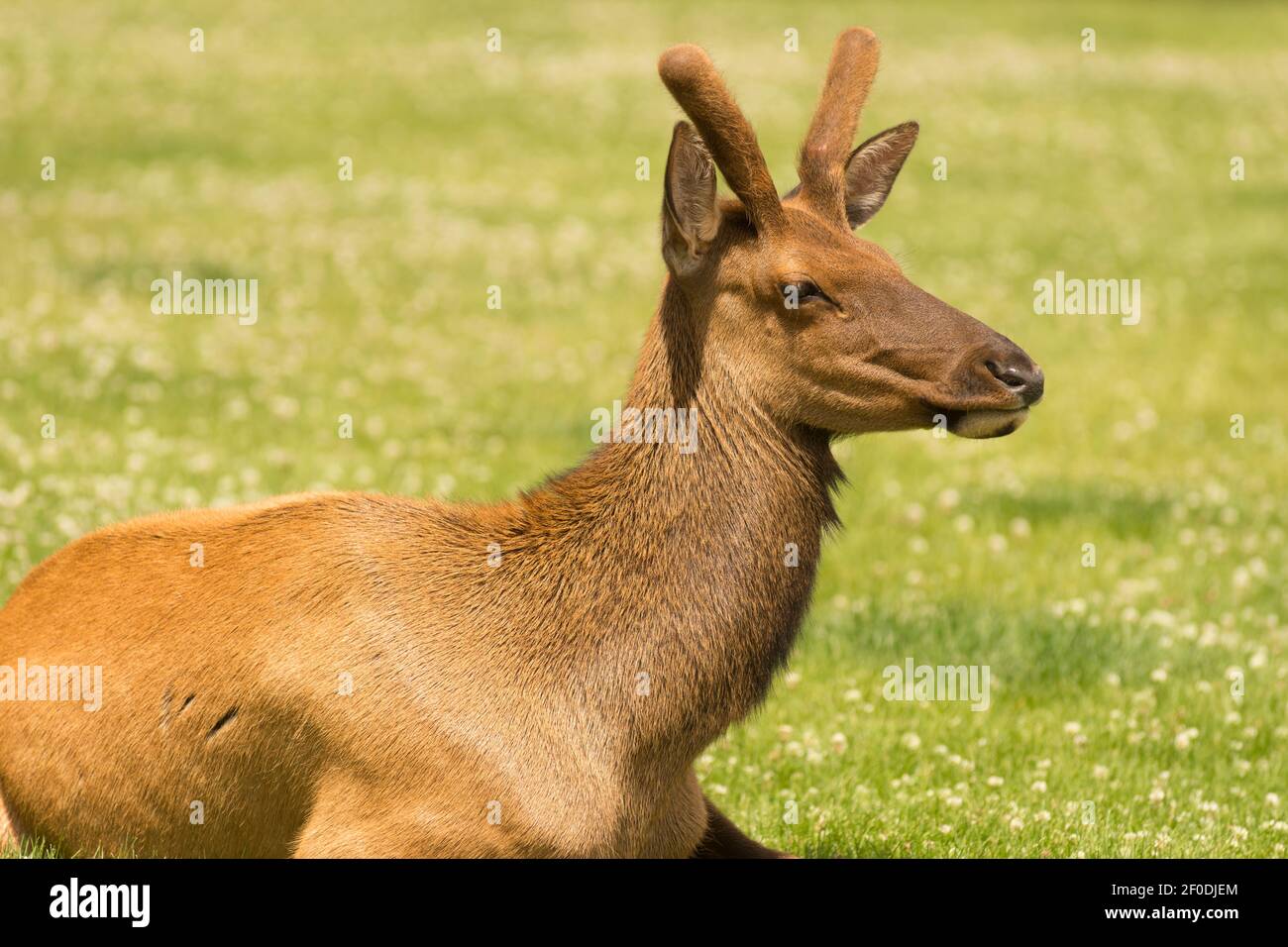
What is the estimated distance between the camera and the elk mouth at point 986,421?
5066mm

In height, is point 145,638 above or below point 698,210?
below

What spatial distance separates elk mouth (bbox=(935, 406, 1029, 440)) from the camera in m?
5.07

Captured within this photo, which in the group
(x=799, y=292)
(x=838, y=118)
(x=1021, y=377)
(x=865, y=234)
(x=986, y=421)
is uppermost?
(x=838, y=118)

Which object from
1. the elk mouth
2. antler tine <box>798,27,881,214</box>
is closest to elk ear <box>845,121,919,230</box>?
antler tine <box>798,27,881,214</box>

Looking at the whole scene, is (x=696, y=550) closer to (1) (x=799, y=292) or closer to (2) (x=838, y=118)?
(1) (x=799, y=292)

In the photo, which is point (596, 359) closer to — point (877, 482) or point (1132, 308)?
point (877, 482)

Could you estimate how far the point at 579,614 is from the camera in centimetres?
539

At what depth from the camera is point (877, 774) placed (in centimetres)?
727

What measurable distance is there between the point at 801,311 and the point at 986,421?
0.64 m

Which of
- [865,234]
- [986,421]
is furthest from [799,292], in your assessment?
[865,234]

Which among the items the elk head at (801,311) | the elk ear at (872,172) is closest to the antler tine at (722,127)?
the elk head at (801,311)

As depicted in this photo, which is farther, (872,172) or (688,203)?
(872,172)

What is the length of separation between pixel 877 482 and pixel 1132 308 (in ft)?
23.3
